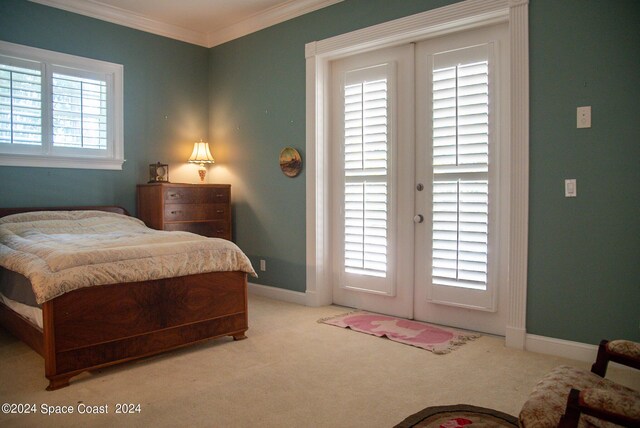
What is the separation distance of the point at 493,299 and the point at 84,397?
2.72 metres

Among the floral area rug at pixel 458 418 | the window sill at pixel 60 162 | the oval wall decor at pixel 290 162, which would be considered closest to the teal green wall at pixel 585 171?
the floral area rug at pixel 458 418

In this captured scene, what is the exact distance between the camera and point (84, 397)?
252cm

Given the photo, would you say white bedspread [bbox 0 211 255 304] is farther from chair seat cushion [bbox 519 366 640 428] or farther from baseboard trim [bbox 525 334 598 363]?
chair seat cushion [bbox 519 366 640 428]

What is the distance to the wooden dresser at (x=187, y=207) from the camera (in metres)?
4.64

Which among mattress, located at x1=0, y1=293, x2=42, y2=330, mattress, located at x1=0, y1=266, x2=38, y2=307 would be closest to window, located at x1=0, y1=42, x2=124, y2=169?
mattress, located at x1=0, y1=266, x2=38, y2=307

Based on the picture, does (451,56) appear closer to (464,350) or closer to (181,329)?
(464,350)

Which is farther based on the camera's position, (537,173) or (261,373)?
(537,173)

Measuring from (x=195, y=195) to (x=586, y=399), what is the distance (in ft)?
13.4

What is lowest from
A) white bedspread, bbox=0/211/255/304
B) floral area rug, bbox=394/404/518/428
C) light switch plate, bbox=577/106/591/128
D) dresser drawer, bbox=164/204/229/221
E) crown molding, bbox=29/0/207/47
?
floral area rug, bbox=394/404/518/428

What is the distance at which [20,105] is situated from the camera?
13.7 feet

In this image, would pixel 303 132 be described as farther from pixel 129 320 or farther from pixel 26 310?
pixel 26 310

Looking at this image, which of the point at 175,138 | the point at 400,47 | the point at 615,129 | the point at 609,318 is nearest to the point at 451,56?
the point at 400,47

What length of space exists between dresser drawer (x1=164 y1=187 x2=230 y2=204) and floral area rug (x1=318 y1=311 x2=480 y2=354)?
72.1 inches

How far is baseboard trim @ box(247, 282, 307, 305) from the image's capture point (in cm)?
466
